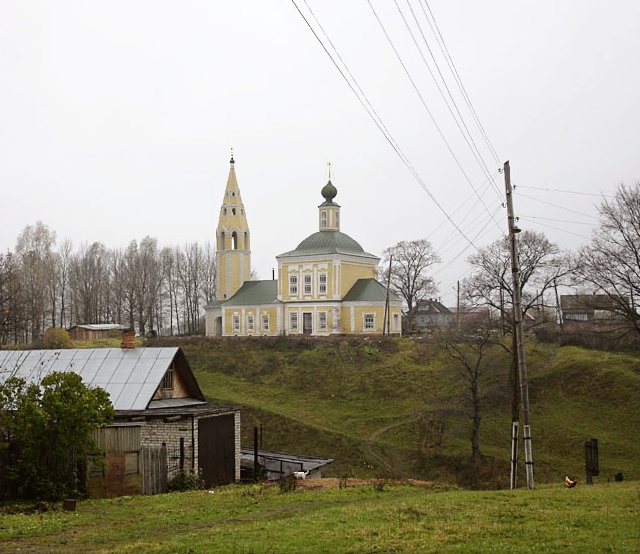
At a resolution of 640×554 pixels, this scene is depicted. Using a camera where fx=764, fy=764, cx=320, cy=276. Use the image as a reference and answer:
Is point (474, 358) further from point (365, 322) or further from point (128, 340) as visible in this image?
point (128, 340)

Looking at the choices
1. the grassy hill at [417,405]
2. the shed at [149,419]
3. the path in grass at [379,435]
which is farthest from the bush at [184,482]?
the path in grass at [379,435]

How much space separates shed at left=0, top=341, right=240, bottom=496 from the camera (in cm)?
1991

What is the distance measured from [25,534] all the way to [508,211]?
44.2 feet

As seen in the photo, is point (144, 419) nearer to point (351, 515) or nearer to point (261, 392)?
point (351, 515)

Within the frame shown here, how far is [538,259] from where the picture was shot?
4741 cm

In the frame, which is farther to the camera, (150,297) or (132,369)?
(150,297)

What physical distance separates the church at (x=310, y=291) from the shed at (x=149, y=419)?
29113 mm

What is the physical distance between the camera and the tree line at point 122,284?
242ft

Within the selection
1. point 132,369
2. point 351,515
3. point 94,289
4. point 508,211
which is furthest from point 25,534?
point 94,289

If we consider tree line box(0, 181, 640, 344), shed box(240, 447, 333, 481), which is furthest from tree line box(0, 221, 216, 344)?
shed box(240, 447, 333, 481)

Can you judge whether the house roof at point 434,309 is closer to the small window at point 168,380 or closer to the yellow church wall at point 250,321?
the yellow church wall at point 250,321

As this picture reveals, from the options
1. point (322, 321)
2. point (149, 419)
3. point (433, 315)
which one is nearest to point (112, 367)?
point (149, 419)

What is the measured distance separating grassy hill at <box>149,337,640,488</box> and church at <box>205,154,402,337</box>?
469cm

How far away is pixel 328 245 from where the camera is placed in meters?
56.1
